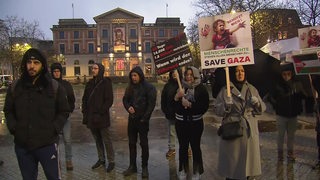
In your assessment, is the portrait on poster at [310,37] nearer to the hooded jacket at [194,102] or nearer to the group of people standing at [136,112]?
the group of people standing at [136,112]

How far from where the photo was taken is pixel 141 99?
7.00m

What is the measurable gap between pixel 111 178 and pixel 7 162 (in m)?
2.75

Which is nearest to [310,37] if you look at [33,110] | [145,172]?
[145,172]

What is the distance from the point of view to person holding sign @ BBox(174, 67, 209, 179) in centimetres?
638

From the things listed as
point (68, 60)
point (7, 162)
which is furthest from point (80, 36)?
point (7, 162)

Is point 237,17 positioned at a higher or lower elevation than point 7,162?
higher

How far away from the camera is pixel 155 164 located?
781cm

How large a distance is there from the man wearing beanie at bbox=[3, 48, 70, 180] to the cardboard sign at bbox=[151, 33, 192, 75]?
9.37 feet

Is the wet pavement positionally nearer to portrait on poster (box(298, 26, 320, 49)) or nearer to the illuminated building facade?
portrait on poster (box(298, 26, 320, 49))

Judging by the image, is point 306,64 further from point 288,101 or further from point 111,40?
point 111,40

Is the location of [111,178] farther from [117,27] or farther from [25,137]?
[117,27]

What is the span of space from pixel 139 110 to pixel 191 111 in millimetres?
1048

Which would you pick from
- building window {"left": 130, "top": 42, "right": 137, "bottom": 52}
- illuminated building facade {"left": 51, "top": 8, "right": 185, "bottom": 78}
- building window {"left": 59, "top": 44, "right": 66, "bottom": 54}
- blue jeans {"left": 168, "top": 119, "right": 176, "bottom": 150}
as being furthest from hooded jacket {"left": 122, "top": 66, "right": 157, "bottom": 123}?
building window {"left": 59, "top": 44, "right": 66, "bottom": 54}

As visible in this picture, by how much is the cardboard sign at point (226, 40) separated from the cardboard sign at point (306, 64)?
2.39m
